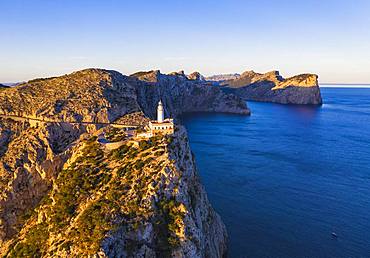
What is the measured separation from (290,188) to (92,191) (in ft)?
174

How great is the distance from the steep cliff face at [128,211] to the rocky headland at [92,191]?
0.13 m

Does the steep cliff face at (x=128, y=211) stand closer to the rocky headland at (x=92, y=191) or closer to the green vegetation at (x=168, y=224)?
the green vegetation at (x=168, y=224)

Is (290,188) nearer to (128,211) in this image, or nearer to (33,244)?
(128,211)

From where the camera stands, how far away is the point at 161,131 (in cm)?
5541

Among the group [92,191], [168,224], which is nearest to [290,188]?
[168,224]

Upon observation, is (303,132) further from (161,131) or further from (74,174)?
(74,174)

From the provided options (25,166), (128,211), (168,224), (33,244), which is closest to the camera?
A: (128,211)

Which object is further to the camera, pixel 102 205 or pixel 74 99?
pixel 74 99

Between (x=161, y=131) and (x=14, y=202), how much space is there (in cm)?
2913

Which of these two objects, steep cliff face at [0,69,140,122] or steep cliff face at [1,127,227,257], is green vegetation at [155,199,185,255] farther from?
steep cliff face at [0,69,140,122]

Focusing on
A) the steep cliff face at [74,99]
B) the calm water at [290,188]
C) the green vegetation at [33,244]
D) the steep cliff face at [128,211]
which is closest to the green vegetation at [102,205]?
the green vegetation at [33,244]

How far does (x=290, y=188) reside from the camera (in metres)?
78.0

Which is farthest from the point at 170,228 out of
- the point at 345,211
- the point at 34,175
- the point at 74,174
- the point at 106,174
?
the point at 345,211

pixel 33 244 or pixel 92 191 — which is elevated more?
pixel 92 191
